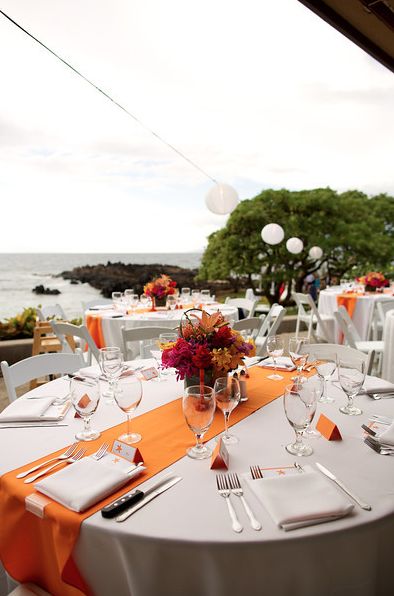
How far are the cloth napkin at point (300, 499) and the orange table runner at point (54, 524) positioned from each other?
32 cm

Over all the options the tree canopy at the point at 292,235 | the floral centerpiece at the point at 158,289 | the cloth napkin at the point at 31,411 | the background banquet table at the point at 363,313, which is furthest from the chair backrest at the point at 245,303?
the tree canopy at the point at 292,235

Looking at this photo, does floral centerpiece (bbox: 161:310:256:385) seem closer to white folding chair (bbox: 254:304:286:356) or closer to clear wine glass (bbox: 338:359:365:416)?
clear wine glass (bbox: 338:359:365:416)

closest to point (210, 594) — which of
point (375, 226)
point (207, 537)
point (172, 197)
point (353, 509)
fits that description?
point (207, 537)

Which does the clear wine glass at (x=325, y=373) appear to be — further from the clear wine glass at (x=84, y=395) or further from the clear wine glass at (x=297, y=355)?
the clear wine glass at (x=84, y=395)

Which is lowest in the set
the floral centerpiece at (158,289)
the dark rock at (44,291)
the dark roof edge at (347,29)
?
the dark rock at (44,291)

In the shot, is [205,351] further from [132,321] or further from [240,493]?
[132,321]

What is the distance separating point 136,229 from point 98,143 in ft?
40.4

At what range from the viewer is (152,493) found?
1.10 m

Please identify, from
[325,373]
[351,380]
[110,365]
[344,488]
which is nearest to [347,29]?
[325,373]

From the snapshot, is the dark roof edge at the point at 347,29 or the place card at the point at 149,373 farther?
the dark roof edge at the point at 347,29

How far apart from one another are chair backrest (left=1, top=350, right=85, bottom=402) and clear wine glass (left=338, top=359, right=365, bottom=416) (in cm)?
145

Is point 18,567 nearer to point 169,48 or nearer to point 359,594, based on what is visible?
point 359,594

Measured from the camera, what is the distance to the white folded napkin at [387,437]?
136 centimetres

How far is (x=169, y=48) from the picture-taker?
228 inches
